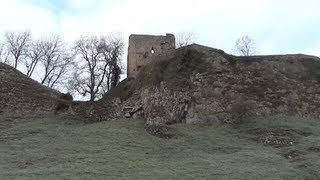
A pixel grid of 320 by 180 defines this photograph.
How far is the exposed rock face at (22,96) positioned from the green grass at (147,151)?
1.21m

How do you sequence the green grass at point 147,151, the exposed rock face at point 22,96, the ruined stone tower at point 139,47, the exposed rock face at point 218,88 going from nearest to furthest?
the green grass at point 147,151 → the exposed rock face at point 218,88 → the exposed rock face at point 22,96 → the ruined stone tower at point 139,47

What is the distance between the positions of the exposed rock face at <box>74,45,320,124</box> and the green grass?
1.34 metres

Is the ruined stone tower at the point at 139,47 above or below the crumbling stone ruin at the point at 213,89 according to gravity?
above

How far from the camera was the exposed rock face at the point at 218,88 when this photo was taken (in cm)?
2838

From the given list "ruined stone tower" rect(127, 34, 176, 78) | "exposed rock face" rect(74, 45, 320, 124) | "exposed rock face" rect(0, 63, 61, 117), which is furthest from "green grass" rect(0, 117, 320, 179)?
Result: "ruined stone tower" rect(127, 34, 176, 78)

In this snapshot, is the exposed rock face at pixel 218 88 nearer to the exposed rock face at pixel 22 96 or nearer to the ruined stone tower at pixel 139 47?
the exposed rock face at pixel 22 96

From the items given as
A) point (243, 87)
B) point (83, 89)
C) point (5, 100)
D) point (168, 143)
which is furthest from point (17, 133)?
point (83, 89)

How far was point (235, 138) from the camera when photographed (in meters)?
24.5

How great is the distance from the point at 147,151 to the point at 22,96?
12.0 meters

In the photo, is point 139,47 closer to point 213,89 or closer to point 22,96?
point 22,96

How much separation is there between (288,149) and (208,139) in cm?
388

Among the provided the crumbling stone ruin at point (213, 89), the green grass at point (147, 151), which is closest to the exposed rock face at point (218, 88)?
the crumbling stone ruin at point (213, 89)

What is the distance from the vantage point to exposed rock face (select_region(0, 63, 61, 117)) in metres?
29.7

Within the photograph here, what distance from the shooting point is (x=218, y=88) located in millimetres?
29438
